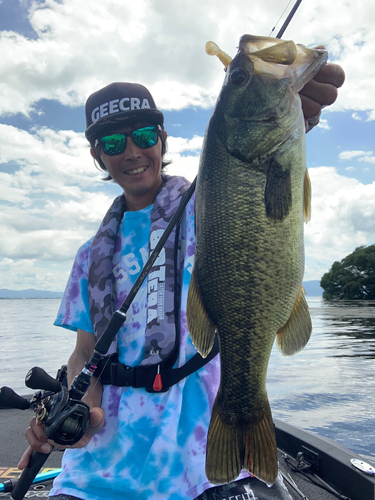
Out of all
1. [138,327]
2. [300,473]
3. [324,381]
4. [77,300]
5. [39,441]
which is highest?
[77,300]

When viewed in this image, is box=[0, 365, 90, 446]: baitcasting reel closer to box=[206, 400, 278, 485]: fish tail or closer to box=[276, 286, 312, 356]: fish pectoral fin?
box=[206, 400, 278, 485]: fish tail

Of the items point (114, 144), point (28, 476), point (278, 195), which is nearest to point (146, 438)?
point (28, 476)

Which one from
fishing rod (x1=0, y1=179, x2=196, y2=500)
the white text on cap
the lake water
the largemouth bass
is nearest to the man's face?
the white text on cap

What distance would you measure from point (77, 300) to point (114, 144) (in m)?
1.10

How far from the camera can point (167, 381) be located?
2.12 metres

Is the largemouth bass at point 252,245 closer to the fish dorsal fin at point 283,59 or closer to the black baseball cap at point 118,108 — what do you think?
the fish dorsal fin at point 283,59

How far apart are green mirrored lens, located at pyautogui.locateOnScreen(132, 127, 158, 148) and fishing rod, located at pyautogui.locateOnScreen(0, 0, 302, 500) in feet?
1.79

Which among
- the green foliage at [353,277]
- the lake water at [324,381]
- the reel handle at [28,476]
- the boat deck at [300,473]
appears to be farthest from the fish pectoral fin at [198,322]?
the green foliage at [353,277]

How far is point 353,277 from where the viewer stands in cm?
6519

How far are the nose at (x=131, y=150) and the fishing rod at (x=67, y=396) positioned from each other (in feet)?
1.75

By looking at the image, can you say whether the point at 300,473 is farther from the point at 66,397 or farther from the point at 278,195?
the point at 278,195

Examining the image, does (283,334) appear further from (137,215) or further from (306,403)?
(306,403)

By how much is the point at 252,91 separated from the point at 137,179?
1.06 metres

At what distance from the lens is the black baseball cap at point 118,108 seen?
7.97ft
